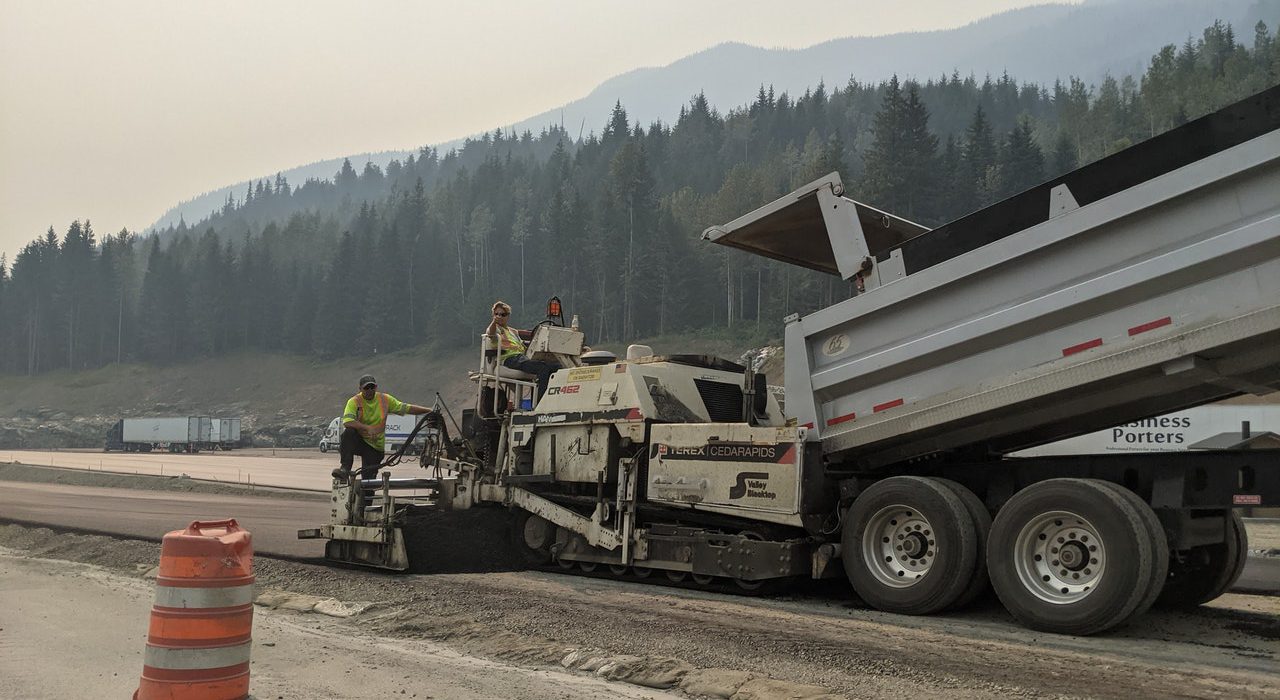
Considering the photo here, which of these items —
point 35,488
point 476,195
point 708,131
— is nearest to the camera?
point 35,488

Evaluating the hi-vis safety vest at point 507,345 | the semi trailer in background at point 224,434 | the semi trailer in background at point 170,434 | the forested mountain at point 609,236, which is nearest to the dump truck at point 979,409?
the hi-vis safety vest at point 507,345

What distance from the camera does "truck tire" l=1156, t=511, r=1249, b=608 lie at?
267 inches

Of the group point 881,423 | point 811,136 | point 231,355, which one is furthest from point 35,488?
point 811,136

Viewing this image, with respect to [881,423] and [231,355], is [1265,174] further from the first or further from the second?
[231,355]

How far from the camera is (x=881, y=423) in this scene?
7078mm

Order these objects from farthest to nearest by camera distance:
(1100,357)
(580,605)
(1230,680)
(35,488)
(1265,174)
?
1. (35,488)
2. (580,605)
3. (1100,357)
4. (1265,174)
5. (1230,680)

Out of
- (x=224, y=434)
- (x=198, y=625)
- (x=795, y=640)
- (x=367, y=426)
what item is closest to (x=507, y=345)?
(x=367, y=426)

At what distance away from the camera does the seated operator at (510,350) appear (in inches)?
392

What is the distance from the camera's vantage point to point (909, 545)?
6.92 meters

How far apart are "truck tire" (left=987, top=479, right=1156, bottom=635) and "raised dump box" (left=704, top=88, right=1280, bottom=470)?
680 mm

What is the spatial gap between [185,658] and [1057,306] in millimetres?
5253

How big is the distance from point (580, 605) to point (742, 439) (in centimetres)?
179

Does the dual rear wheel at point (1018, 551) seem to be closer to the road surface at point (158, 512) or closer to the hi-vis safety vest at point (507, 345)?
the hi-vis safety vest at point (507, 345)

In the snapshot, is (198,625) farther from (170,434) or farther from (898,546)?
(170,434)
